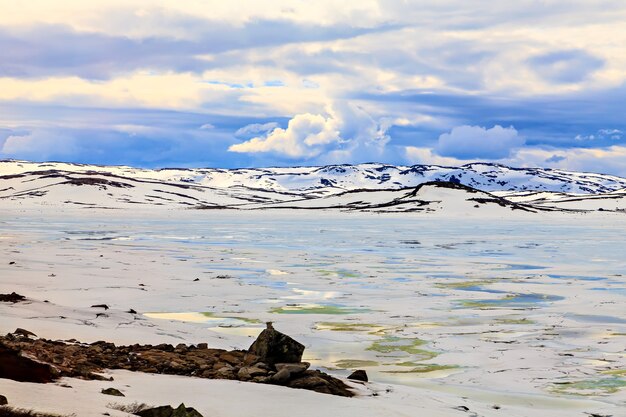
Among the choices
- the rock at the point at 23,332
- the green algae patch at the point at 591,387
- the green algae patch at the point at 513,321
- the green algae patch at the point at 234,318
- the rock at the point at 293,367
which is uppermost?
the rock at the point at 23,332

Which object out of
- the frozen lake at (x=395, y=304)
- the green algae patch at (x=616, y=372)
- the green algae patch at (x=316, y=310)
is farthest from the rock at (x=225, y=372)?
the green algae patch at (x=316, y=310)

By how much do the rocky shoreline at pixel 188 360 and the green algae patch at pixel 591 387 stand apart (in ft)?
13.2

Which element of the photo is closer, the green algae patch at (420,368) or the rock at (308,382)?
the rock at (308,382)

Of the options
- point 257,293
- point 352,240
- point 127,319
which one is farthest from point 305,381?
point 352,240

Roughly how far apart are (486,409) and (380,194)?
161 metres

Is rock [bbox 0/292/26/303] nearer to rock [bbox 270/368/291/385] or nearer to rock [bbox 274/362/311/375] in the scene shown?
rock [bbox 274/362/311/375]

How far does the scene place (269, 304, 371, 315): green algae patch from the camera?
20.2 m

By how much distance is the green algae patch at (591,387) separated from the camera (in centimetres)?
1187

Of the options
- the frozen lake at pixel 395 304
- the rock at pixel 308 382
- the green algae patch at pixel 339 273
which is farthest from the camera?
the green algae patch at pixel 339 273

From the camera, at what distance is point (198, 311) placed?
1998 centimetres

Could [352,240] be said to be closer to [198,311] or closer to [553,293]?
[553,293]

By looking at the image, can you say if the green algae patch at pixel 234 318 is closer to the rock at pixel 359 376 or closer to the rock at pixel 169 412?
the rock at pixel 359 376

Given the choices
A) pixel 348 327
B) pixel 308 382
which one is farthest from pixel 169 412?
pixel 348 327

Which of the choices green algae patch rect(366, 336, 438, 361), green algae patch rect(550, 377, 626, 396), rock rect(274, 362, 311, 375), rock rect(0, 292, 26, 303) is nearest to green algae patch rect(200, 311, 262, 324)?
green algae patch rect(366, 336, 438, 361)
